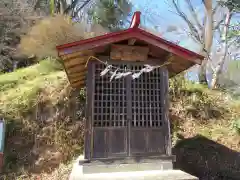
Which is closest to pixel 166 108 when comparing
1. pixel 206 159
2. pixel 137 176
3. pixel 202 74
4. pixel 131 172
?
pixel 131 172

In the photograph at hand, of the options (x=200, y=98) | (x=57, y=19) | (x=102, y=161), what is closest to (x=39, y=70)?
(x=57, y=19)

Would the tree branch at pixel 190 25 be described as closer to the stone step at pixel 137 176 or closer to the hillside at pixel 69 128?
the hillside at pixel 69 128

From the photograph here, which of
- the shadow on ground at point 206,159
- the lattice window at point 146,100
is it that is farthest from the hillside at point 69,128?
the lattice window at point 146,100

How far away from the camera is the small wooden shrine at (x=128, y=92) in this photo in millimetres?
5770

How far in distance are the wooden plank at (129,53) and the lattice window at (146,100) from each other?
23 cm

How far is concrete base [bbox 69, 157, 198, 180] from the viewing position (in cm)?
514

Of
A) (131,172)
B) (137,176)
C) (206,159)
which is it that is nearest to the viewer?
(137,176)

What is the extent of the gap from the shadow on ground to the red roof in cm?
422

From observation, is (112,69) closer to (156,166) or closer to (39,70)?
(156,166)

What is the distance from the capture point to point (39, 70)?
14.0 metres

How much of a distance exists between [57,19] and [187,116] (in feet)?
29.1

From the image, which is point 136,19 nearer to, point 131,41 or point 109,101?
point 131,41

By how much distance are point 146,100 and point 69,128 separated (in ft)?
16.5

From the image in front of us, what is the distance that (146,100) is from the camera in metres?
6.21
